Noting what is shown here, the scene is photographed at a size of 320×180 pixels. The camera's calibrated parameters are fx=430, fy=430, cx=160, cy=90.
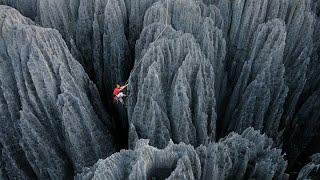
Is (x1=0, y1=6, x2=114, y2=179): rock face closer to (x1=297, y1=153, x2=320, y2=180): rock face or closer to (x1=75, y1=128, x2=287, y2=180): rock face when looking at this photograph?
(x1=75, y1=128, x2=287, y2=180): rock face

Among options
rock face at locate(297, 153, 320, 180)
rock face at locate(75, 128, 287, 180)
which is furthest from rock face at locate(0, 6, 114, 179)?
rock face at locate(297, 153, 320, 180)

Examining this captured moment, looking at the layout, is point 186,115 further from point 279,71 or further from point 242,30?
point 242,30

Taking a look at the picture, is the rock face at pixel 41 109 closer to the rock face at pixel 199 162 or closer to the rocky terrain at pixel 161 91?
the rocky terrain at pixel 161 91

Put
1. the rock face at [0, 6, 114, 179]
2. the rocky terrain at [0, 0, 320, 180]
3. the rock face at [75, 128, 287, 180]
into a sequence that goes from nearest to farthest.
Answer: the rock face at [75, 128, 287, 180] → the rocky terrain at [0, 0, 320, 180] → the rock face at [0, 6, 114, 179]

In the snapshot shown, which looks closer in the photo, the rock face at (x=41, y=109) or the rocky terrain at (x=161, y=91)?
the rocky terrain at (x=161, y=91)

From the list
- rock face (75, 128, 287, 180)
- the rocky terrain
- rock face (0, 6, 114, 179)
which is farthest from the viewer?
rock face (0, 6, 114, 179)

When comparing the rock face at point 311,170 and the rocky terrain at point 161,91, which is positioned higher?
the rocky terrain at point 161,91

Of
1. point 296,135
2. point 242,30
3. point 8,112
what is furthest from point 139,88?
point 296,135

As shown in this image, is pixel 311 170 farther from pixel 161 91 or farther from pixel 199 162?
pixel 161 91

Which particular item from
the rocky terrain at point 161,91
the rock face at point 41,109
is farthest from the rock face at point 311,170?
the rock face at point 41,109
